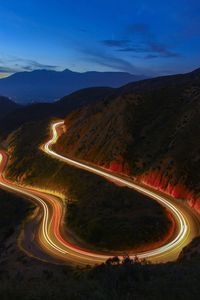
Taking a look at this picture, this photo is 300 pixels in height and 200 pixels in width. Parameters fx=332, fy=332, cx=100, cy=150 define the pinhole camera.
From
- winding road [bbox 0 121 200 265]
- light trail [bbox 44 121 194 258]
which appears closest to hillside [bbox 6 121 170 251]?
light trail [bbox 44 121 194 258]

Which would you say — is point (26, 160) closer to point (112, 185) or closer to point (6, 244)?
point (112, 185)

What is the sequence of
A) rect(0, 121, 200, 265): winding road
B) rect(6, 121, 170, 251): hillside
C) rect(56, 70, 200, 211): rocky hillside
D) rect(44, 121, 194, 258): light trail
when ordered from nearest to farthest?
rect(0, 121, 200, 265): winding road → rect(44, 121, 194, 258): light trail → rect(6, 121, 170, 251): hillside → rect(56, 70, 200, 211): rocky hillside

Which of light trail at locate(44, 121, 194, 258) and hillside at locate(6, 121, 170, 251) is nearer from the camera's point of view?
→ light trail at locate(44, 121, 194, 258)

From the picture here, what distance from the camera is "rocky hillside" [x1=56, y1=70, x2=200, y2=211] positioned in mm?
53312

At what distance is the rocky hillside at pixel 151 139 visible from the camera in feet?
175

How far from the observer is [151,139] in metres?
68.5

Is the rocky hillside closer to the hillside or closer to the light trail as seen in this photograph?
the light trail

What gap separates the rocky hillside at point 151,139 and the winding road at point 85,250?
8.22 feet

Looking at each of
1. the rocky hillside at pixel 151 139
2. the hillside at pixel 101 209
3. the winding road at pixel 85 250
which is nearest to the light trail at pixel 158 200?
the winding road at pixel 85 250

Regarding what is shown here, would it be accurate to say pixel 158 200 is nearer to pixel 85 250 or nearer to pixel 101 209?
pixel 101 209

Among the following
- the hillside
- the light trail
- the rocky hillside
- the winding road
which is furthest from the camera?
the rocky hillside

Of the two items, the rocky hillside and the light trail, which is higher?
the rocky hillside

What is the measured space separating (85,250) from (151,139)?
35.7 meters

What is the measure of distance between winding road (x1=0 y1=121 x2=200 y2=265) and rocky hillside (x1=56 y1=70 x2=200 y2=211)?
2506 millimetres
